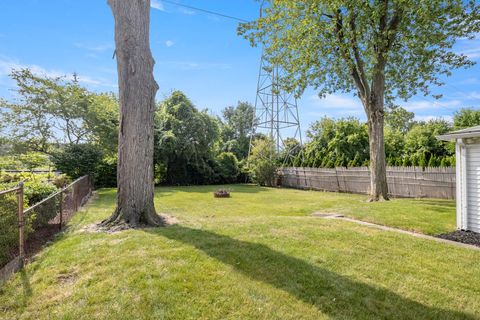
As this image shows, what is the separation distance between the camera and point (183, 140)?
1988 cm

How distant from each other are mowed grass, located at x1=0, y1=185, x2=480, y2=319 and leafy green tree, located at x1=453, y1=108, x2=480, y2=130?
1290 centimetres

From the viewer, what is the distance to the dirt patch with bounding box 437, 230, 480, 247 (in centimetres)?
520

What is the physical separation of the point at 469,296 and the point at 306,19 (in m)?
9.54

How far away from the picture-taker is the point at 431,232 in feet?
18.9

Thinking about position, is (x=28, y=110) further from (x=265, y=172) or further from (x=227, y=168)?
(x=265, y=172)

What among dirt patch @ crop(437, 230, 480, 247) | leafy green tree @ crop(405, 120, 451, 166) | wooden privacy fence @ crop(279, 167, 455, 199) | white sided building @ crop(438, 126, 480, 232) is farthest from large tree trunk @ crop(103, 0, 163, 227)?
leafy green tree @ crop(405, 120, 451, 166)

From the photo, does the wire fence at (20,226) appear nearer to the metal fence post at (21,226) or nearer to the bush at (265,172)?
the metal fence post at (21,226)

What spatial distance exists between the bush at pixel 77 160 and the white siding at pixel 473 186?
51.7 ft

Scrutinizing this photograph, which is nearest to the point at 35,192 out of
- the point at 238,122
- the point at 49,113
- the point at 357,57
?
the point at 357,57

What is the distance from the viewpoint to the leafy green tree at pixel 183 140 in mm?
19594

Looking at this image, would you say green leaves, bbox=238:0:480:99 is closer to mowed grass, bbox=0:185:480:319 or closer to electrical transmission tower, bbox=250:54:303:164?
mowed grass, bbox=0:185:480:319

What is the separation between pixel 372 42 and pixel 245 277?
970 cm

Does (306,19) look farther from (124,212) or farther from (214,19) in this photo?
(124,212)

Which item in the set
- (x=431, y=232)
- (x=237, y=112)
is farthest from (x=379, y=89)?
(x=237, y=112)
